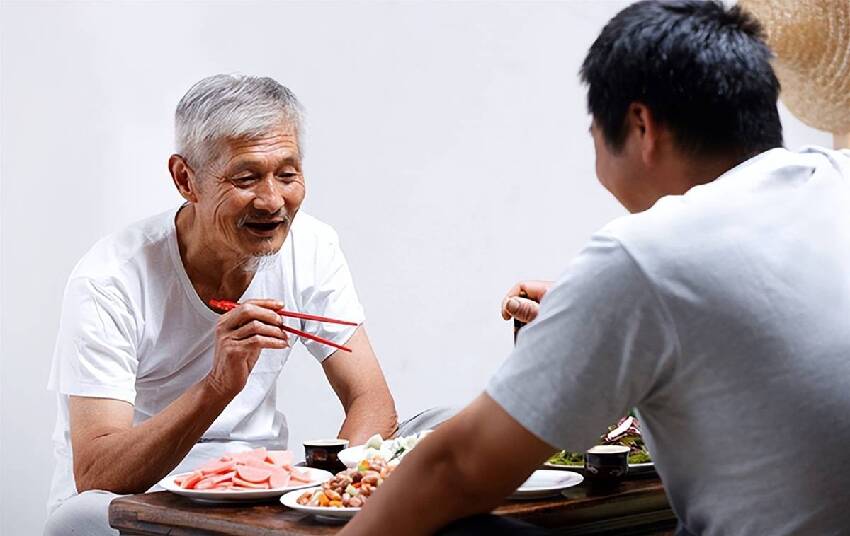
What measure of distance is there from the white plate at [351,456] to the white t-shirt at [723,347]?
829 mm

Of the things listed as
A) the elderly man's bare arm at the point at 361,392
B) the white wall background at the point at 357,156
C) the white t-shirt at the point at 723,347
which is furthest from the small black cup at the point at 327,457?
the white wall background at the point at 357,156

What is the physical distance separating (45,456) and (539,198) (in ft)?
7.35

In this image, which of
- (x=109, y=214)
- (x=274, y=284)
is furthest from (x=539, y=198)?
(x=274, y=284)

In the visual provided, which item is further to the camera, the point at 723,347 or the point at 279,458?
the point at 279,458

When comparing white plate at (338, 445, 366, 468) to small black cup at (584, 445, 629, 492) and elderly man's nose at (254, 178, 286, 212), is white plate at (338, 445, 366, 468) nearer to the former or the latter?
small black cup at (584, 445, 629, 492)

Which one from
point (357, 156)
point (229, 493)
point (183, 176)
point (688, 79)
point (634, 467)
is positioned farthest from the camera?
point (357, 156)

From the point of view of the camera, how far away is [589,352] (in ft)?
4.69

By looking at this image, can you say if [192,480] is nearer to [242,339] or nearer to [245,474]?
[245,474]

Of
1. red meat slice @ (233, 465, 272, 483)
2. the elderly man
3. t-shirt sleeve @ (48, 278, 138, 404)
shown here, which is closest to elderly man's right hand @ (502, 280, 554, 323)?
the elderly man

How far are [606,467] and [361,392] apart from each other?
112cm

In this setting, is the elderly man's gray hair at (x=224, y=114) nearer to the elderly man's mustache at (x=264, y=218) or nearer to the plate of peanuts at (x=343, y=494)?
the elderly man's mustache at (x=264, y=218)

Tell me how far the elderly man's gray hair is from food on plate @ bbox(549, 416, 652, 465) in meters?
1.12

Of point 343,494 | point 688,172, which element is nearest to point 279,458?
point 343,494

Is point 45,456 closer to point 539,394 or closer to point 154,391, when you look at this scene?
point 154,391
